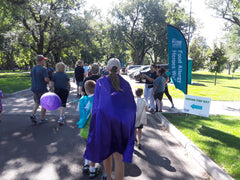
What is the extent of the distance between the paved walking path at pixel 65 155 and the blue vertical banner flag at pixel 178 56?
172 centimetres

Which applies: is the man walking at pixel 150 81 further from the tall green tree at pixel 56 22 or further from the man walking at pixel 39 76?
the tall green tree at pixel 56 22

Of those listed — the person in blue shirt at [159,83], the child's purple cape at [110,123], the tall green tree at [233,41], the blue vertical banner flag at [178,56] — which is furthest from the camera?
the tall green tree at [233,41]

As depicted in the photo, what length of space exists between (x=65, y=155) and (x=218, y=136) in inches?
155

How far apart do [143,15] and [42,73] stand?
113 ft

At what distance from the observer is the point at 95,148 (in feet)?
8.08

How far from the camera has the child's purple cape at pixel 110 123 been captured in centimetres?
239

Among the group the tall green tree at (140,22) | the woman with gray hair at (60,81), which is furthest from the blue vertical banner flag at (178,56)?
the tall green tree at (140,22)

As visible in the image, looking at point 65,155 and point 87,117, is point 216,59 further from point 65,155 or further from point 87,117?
point 87,117

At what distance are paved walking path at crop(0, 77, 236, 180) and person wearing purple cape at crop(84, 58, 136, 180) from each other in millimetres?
919

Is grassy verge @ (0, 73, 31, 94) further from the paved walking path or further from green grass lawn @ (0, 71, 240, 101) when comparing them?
the paved walking path

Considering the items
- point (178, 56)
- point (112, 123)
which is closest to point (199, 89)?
point (178, 56)

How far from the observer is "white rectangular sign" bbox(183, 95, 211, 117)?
562 centimetres

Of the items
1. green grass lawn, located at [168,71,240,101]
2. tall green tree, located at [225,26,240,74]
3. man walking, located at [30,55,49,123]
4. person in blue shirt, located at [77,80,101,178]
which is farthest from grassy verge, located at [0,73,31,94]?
tall green tree, located at [225,26,240,74]

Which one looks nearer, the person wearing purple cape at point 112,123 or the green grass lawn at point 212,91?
the person wearing purple cape at point 112,123
